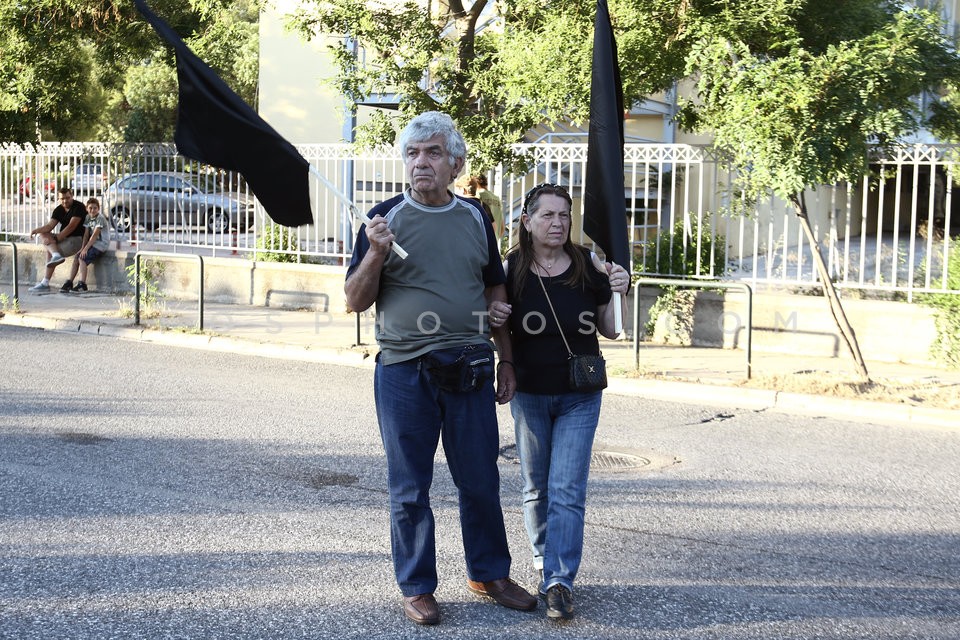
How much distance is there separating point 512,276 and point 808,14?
738 centimetres

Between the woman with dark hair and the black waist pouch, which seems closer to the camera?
the black waist pouch

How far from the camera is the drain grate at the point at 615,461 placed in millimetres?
7516

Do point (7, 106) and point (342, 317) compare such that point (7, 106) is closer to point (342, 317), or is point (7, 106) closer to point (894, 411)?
point (342, 317)

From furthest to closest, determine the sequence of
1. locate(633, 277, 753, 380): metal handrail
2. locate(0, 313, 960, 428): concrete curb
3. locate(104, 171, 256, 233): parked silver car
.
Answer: locate(104, 171, 256, 233): parked silver car < locate(633, 277, 753, 380): metal handrail < locate(0, 313, 960, 428): concrete curb

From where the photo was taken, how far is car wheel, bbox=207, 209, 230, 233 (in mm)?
17672

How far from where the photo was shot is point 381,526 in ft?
19.8

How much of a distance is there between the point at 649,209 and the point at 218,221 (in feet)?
23.1

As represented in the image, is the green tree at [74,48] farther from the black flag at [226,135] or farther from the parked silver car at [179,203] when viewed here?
the black flag at [226,135]

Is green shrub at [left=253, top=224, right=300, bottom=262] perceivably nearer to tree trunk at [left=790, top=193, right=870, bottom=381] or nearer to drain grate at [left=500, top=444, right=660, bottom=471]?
tree trunk at [left=790, top=193, right=870, bottom=381]

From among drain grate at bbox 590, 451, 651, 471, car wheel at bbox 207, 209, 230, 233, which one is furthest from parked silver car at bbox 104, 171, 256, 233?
drain grate at bbox 590, 451, 651, 471

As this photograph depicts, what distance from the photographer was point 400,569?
4.65 metres

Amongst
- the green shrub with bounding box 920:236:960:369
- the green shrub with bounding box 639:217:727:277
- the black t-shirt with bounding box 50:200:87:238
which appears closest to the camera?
the green shrub with bounding box 920:236:960:369

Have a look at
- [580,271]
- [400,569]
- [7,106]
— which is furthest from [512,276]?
[7,106]

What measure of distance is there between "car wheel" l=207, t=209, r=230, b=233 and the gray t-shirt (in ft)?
44.5
